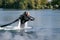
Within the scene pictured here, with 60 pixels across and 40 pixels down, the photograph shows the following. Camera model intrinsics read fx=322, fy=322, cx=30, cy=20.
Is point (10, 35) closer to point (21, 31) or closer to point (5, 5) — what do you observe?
point (21, 31)

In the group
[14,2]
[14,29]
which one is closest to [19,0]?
[14,2]

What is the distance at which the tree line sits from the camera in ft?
415

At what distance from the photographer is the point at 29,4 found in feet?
423

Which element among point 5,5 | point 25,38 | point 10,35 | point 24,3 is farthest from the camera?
point 5,5

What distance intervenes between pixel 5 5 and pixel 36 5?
14.1 m

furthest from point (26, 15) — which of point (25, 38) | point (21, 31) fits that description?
point (25, 38)

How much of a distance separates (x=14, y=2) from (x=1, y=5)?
7.42 metres

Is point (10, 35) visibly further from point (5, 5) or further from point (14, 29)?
point (5, 5)

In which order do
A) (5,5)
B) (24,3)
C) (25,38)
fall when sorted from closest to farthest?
(25,38)
(24,3)
(5,5)

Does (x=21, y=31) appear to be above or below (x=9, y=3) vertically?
above

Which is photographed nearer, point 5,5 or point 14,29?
point 14,29

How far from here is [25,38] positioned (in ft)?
97.8

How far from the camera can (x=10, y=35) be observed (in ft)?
106

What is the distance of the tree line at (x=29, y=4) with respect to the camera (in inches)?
4975
